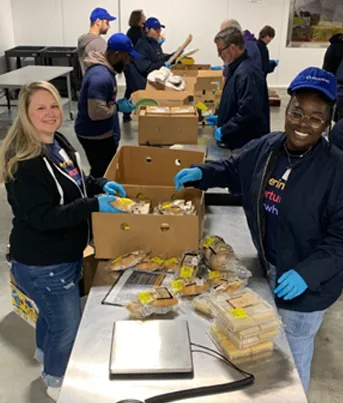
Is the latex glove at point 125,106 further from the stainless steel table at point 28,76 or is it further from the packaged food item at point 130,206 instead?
the packaged food item at point 130,206

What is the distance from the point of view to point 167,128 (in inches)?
126

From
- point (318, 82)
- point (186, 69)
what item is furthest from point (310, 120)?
point (186, 69)

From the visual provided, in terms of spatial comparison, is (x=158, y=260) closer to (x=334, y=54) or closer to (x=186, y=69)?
(x=186, y=69)

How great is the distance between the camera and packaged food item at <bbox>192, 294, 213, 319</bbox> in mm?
1527

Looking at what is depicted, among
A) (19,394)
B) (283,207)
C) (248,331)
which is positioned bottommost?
(19,394)

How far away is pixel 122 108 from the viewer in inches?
160

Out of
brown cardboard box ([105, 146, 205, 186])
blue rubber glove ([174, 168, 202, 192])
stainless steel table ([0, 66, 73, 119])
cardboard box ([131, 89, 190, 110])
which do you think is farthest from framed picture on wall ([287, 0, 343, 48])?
blue rubber glove ([174, 168, 202, 192])

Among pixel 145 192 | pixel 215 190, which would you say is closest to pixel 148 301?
pixel 145 192

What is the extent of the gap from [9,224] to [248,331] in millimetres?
3083

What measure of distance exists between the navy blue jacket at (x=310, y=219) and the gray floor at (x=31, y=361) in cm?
98

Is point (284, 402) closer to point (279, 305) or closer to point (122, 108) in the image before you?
point (279, 305)

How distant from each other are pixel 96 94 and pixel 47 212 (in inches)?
65.7

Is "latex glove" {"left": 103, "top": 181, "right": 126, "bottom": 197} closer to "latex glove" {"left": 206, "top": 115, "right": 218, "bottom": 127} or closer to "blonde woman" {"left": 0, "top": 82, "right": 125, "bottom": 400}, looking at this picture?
"blonde woman" {"left": 0, "top": 82, "right": 125, "bottom": 400}

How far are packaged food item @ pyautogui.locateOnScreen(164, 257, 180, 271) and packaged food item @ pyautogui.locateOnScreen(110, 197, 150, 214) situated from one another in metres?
0.24
